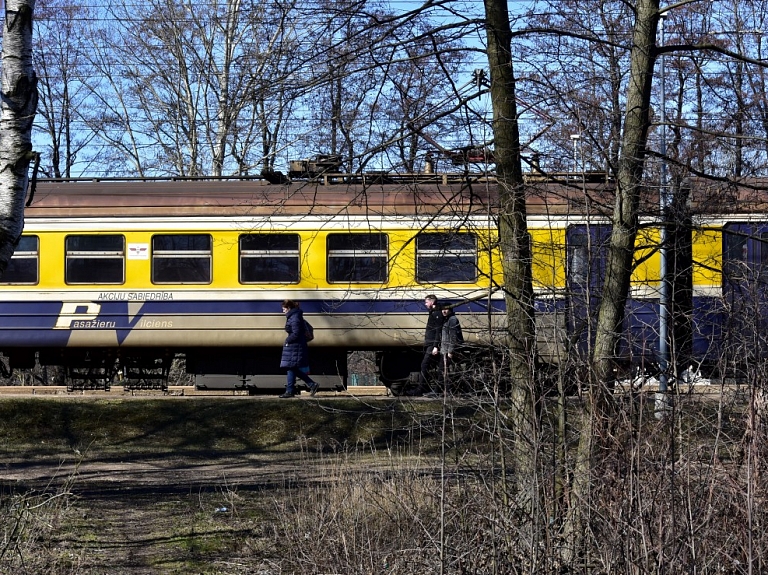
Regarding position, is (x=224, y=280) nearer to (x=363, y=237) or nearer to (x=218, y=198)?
(x=218, y=198)

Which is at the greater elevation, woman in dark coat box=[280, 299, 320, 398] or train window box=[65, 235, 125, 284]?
train window box=[65, 235, 125, 284]

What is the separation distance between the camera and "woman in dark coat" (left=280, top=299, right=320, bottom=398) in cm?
1409

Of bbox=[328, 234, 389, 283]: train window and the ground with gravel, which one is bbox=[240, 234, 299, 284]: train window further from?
the ground with gravel

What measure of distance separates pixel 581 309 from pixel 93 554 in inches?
155

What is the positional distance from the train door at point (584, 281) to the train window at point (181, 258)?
898 cm

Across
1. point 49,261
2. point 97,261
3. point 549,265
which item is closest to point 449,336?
point 549,265

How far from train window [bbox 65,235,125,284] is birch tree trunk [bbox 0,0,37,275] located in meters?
9.17

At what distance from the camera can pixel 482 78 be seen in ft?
24.3

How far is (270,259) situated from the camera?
49.8 ft

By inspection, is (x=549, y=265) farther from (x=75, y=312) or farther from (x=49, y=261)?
(x=49, y=261)

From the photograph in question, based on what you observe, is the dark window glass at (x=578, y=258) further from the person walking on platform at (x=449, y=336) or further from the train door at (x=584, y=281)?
the person walking on platform at (x=449, y=336)

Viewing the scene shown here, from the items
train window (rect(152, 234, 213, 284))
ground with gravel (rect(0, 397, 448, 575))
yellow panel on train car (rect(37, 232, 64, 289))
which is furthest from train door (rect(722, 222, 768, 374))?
yellow panel on train car (rect(37, 232, 64, 289))

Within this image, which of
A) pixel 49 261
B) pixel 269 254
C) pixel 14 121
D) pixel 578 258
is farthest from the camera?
pixel 49 261

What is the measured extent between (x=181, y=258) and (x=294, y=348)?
2484 mm
